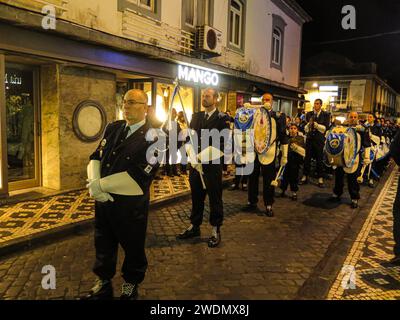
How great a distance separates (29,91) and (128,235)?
5.91 meters

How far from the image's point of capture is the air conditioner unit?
1176 centimetres

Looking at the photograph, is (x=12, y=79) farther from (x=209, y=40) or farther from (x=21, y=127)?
(x=209, y=40)

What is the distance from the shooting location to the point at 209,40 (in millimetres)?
12086

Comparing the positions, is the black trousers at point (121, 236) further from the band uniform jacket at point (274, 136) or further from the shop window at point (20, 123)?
the shop window at point (20, 123)

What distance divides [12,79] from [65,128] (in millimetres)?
1433

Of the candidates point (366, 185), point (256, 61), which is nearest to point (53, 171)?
point (366, 185)

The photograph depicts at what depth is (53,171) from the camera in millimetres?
8078

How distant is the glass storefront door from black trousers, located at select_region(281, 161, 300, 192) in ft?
19.3

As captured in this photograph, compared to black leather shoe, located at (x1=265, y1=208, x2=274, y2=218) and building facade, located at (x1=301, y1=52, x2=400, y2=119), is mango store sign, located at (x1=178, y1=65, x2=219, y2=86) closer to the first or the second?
black leather shoe, located at (x1=265, y1=208, x2=274, y2=218)

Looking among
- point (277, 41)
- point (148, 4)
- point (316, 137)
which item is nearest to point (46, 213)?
point (148, 4)

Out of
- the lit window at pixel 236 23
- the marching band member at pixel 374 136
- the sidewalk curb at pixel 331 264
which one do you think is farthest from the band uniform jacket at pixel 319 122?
the lit window at pixel 236 23

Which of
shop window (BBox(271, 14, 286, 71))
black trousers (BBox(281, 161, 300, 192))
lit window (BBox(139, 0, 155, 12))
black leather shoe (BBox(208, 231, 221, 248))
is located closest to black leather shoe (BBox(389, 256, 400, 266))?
black leather shoe (BBox(208, 231, 221, 248))

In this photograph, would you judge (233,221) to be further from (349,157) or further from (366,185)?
(366,185)

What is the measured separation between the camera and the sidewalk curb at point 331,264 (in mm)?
4020
